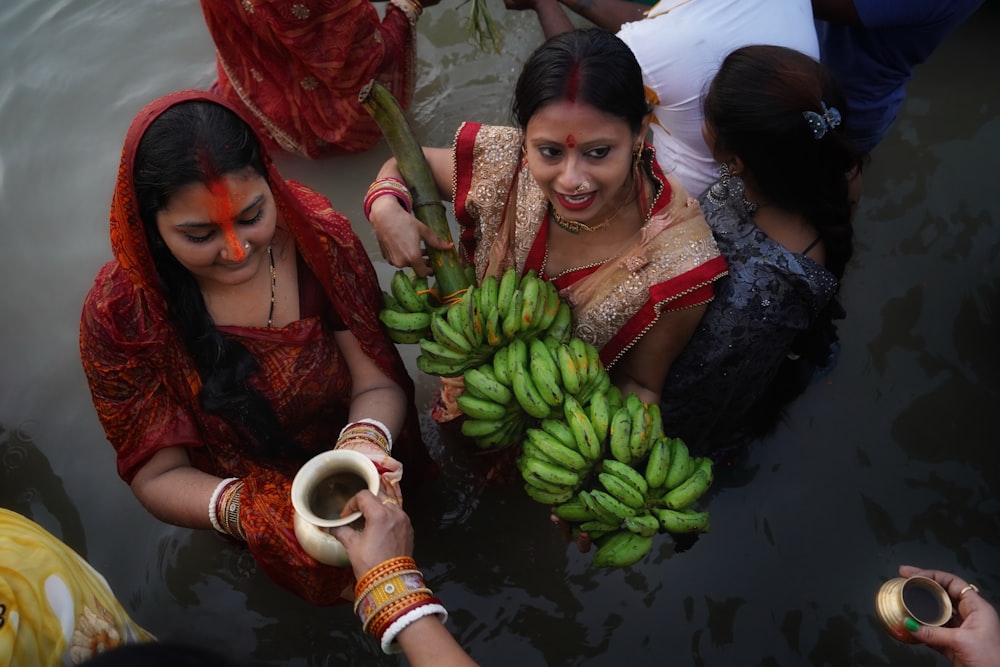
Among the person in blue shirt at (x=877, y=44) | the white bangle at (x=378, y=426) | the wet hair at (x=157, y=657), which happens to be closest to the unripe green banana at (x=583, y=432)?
the white bangle at (x=378, y=426)

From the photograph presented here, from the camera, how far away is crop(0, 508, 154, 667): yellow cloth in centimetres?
161

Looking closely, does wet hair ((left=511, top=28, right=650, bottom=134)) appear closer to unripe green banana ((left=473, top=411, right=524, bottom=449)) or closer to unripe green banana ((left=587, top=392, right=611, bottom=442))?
unripe green banana ((left=587, top=392, right=611, bottom=442))

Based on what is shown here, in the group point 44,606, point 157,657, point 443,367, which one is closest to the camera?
point 157,657

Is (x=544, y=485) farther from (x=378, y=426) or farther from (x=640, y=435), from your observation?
(x=378, y=426)

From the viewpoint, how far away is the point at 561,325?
8.29ft

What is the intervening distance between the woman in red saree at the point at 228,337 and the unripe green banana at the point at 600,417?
65cm

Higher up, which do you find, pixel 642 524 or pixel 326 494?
pixel 326 494

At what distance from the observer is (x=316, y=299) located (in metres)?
2.61

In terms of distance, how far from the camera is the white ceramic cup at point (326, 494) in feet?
6.86

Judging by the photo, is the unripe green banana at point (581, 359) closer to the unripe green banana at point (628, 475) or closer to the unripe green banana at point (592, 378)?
the unripe green banana at point (592, 378)

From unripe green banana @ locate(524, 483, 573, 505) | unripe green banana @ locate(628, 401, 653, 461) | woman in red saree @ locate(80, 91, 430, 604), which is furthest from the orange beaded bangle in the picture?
unripe green banana @ locate(628, 401, 653, 461)

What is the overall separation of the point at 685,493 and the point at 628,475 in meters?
0.21

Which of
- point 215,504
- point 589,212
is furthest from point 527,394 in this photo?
point 215,504

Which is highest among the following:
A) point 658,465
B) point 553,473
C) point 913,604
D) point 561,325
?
point 561,325
